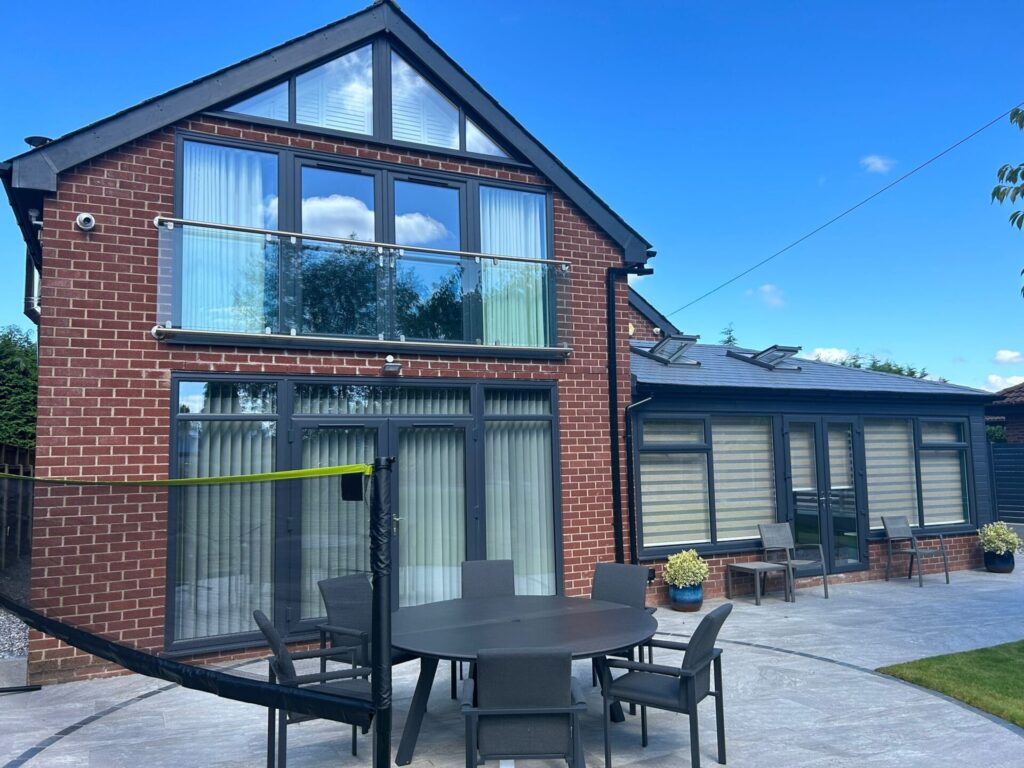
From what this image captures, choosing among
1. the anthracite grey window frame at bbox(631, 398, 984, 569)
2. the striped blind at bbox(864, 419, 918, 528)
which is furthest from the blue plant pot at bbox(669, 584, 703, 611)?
the striped blind at bbox(864, 419, 918, 528)

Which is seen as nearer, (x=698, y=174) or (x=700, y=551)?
(x=700, y=551)

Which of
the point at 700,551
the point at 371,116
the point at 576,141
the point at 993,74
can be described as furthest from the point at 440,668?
the point at 576,141

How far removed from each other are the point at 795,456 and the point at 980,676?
184 inches

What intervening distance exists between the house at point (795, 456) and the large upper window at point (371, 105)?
12.0ft

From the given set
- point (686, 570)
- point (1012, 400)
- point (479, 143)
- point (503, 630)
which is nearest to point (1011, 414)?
point (1012, 400)

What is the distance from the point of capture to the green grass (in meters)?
5.20

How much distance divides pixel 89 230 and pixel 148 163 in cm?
84

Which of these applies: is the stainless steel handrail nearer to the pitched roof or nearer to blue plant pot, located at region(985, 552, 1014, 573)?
the pitched roof

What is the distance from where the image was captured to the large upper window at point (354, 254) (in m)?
7.08

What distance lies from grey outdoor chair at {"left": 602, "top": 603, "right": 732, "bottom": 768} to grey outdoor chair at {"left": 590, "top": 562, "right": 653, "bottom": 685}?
1137 millimetres

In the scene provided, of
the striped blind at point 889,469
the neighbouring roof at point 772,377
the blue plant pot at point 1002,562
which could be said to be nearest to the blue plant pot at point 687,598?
the neighbouring roof at point 772,377

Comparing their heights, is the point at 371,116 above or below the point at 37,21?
below

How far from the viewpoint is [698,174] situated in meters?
25.6

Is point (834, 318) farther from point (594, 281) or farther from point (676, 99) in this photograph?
point (594, 281)
